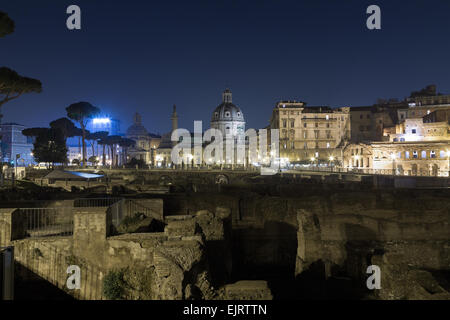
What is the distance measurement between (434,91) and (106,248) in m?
76.4

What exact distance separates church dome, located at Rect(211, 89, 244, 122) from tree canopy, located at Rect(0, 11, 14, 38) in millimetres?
87427

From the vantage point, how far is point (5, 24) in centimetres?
1891

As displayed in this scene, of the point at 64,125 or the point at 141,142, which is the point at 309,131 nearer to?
the point at 64,125

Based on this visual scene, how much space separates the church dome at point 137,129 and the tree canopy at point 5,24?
4463 inches

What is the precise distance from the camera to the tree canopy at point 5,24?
18.8 m

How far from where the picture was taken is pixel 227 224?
43.0 ft

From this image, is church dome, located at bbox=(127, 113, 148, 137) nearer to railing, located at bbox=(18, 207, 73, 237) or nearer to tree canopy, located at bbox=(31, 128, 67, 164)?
tree canopy, located at bbox=(31, 128, 67, 164)

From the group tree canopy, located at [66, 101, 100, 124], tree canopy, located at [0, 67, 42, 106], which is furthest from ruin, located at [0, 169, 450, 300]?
tree canopy, located at [66, 101, 100, 124]

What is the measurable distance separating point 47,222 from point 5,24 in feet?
44.2

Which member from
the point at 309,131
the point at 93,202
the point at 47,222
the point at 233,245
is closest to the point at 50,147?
the point at 93,202

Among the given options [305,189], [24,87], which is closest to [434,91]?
[305,189]

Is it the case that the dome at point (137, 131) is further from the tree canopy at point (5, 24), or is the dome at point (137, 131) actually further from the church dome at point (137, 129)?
the tree canopy at point (5, 24)
